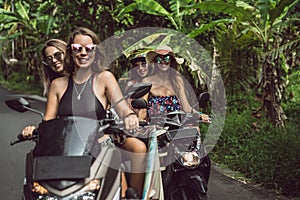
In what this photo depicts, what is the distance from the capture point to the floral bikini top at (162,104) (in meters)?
4.70

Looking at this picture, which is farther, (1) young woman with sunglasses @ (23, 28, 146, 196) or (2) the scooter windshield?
(1) young woman with sunglasses @ (23, 28, 146, 196)

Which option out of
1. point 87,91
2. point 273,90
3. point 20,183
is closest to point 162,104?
point 87,91

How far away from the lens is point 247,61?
9.67 m

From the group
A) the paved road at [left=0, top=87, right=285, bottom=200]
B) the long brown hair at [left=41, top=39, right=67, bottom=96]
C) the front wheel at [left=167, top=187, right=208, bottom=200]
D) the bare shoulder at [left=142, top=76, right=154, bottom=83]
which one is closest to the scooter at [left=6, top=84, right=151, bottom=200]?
the front wheel at [left=167, top=187, right=208, bottom=200]

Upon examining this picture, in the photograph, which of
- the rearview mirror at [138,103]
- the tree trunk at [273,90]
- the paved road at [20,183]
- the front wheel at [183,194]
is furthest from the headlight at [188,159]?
the tree trunk at [273,90]

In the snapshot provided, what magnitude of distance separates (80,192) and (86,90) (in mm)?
862

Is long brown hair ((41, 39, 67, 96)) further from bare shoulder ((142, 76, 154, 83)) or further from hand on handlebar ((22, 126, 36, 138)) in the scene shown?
hand on handlebar ((22, 126, 36, 138))

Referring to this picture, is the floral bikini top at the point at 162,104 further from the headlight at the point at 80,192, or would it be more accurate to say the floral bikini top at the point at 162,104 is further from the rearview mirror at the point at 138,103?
the headlight at the point at 80,192

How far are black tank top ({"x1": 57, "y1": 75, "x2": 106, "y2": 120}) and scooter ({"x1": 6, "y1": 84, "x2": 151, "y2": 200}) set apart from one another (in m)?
0.25

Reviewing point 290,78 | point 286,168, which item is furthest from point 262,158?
point 290,78

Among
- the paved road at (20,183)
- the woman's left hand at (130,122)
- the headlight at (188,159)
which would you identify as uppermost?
the woman's left hand at (130,122)

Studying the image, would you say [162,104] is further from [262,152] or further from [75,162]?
[262,152]

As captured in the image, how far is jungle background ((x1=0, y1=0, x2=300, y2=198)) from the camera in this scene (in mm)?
6586

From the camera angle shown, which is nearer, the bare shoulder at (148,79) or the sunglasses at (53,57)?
the sunglasses at (53,57)
